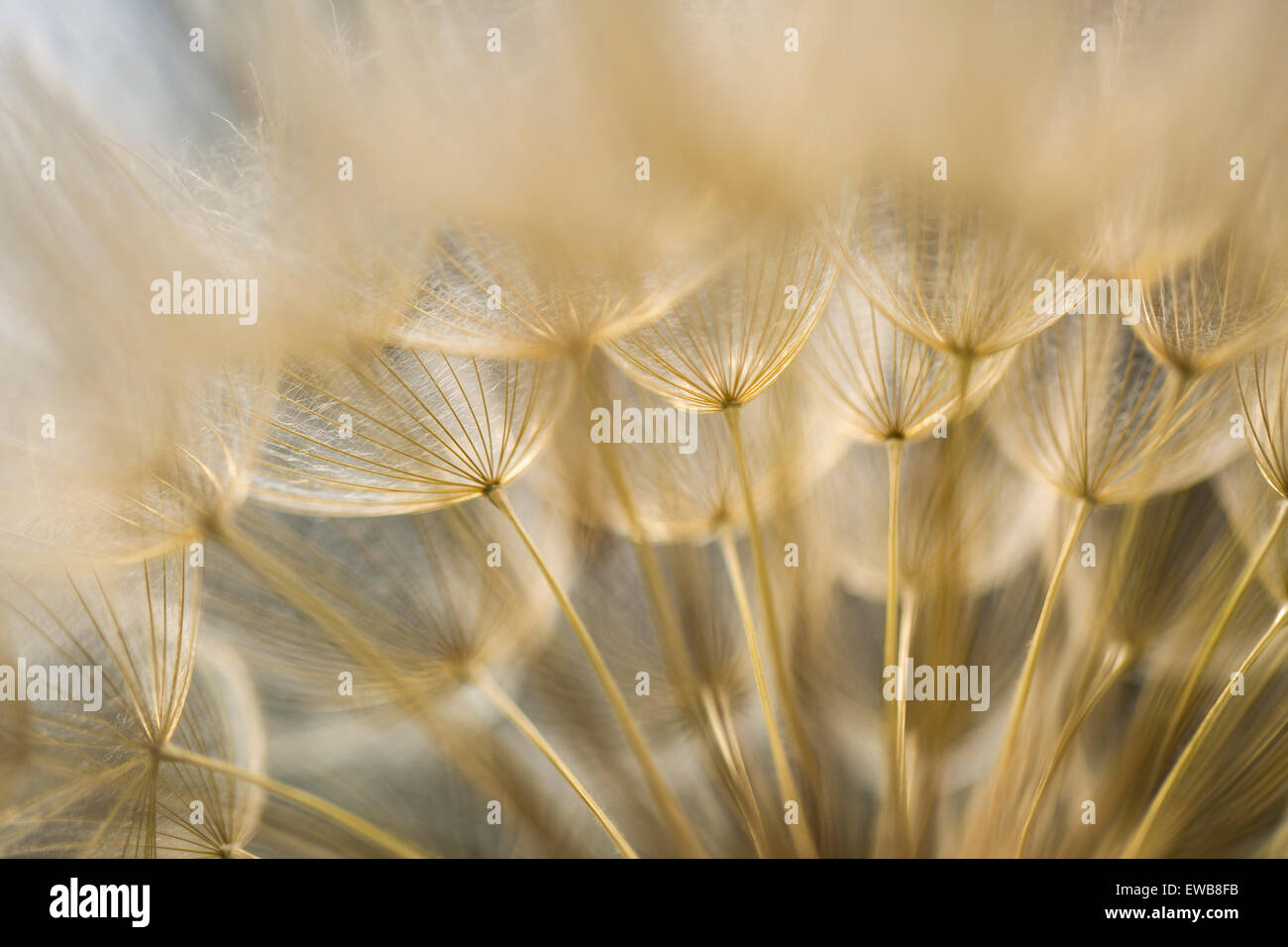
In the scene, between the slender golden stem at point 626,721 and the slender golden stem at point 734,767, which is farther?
the slender golden stem at point 734,767

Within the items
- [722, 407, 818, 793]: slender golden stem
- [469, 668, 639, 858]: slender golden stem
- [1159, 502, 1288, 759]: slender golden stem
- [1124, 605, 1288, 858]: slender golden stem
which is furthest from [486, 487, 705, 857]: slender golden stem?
[1159, 502, 1288, 759]: slender golden stem

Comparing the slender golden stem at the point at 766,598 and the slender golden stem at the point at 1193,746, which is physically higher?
the slender golden stem at the point at 766,598

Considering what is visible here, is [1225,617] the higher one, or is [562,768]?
[1225,617]

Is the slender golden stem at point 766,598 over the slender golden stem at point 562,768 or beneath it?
over

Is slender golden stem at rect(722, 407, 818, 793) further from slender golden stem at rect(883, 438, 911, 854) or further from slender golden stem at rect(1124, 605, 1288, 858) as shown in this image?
slender golden stem at rect(1124, 605, 1288, 858)

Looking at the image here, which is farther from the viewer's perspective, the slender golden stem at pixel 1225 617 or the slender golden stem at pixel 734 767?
the slender golden stem at pixel 734 767

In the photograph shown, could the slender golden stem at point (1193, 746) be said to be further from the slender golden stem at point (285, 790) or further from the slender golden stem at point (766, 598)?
the slender golden stem at point (285, 790)

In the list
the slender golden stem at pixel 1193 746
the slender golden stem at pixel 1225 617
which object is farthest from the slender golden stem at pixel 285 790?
the slender golden stem at pixel 1225 617

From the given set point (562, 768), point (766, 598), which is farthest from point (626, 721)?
point (766, 598)

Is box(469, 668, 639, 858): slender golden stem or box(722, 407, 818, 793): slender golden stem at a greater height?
box(722, 407, 818, 793): slender golden stem

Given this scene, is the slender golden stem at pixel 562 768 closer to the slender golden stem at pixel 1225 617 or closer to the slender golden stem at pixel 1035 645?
the slender golden stem at pixel 1035 645

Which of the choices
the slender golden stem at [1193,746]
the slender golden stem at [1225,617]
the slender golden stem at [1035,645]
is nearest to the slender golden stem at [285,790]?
the slender golden stem at [1035,645]

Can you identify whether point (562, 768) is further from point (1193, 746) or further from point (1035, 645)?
point (1193, 746)

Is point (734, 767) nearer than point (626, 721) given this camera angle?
No
